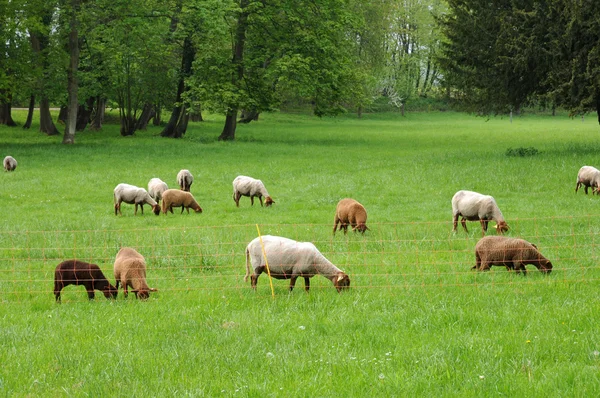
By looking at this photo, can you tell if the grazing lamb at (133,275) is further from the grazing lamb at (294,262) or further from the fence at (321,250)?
the grazing lamb at (294,262)

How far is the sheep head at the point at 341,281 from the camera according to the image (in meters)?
10.7

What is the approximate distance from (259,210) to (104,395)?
45.3 feet

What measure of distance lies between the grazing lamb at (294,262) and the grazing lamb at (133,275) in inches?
71.2

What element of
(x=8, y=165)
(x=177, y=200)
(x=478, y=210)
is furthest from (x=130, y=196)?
(x=8, y=165)

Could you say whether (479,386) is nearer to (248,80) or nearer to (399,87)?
(248,80)

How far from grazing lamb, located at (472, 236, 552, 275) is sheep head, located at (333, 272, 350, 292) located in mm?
2819

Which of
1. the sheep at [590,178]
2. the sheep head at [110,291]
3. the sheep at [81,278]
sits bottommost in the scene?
the sheep head at [110,291]

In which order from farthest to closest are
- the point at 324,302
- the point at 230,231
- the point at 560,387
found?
the point at 230,231, the point at 324,302, the point at 560,387

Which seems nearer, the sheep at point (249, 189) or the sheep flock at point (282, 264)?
the sheep flock at point (282, 264)

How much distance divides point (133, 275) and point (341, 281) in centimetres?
336

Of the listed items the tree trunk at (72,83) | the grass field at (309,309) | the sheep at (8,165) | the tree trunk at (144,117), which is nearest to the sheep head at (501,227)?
the grass field at (309,309)

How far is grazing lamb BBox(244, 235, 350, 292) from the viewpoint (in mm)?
10703

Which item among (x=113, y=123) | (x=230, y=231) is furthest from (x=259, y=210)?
(x=113, y=123)

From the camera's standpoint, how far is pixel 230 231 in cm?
1667
